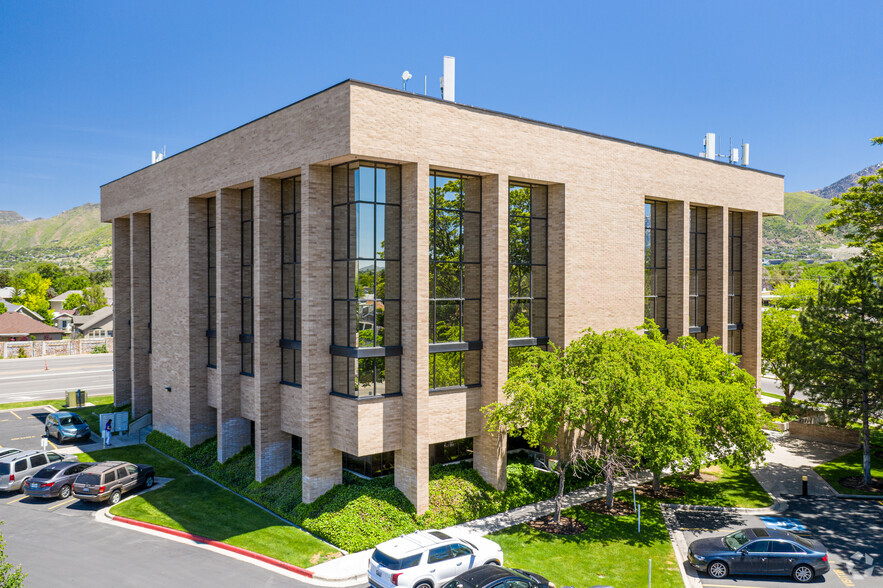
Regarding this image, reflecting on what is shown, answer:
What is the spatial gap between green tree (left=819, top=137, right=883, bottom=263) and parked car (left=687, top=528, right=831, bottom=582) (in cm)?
1811

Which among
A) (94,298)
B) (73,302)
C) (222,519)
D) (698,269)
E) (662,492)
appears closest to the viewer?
(222,519)

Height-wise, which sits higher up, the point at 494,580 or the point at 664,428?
the point at 664,428

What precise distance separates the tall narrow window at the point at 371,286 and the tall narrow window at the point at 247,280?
24.9ft

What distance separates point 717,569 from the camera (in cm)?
1747

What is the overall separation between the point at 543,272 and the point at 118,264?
2954cm

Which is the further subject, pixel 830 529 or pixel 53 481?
pixel 53 481

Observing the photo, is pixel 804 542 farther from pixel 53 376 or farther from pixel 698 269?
pixel 53 376

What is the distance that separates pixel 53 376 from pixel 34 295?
73.1 metres

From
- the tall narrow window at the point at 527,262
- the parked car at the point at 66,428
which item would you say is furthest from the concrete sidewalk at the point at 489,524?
the parked car at the point at 66,428

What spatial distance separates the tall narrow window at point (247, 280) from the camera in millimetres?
27719

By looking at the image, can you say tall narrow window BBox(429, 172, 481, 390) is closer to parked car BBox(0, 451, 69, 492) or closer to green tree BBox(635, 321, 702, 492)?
green tree BBox(635, 321, 702, 492)

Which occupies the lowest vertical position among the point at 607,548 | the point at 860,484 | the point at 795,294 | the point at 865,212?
the point at 860,484

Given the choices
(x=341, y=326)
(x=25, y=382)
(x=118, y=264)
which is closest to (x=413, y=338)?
(x=341, y=326)

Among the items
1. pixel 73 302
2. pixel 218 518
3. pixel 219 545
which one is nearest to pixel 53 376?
pixel 218 518
